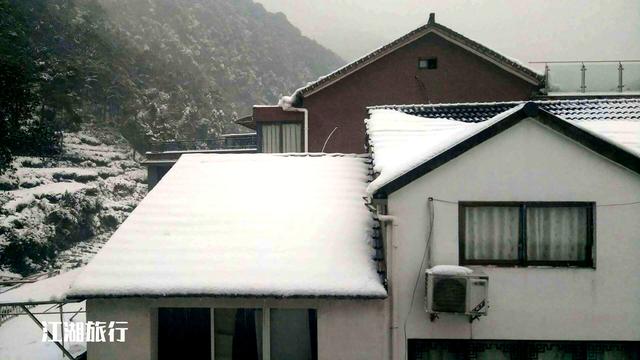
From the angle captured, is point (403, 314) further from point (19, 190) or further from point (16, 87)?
point (19, 190)

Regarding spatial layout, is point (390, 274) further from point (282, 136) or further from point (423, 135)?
point (282, 136)

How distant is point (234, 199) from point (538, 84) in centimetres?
1577

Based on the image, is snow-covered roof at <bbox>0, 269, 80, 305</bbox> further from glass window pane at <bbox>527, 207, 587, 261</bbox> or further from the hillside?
the hillside

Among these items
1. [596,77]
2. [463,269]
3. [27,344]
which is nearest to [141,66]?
[27,344]

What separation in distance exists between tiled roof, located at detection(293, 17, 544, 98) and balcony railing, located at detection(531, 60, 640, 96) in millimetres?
931

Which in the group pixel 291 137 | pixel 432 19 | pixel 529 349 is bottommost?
pixel 529 349

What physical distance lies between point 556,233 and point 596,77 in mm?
13310

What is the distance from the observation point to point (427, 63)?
1909 centimetres

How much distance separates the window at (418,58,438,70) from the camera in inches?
750

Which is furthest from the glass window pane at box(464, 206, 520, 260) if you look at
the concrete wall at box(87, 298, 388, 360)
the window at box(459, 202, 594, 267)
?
the concrete wall at box(87, 298, 388, 360)

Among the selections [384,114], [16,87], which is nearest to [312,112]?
[384,114]

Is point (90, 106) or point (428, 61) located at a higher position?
point (90, 106)

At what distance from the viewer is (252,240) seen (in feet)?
25.0

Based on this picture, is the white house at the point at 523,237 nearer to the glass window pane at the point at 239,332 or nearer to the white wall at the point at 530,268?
the white wall at the point at 530,268
